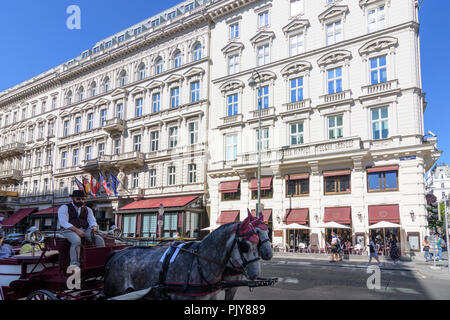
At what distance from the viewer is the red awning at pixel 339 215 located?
24.8 meters

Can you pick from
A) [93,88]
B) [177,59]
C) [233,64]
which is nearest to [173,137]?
[177,59]

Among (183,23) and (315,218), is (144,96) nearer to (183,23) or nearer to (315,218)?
(183,23)

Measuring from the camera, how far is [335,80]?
2758 cm

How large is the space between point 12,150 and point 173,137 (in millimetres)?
30478

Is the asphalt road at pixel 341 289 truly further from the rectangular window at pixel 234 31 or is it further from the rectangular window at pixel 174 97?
the rectangular window at pixel 234 31

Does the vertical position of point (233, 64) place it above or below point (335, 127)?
above

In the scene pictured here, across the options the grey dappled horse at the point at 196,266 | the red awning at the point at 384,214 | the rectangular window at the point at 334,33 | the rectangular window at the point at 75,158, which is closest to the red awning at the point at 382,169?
the red awning at the point at 384,214

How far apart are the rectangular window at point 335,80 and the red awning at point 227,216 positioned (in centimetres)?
1269

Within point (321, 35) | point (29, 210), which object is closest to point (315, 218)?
point (321, 35)

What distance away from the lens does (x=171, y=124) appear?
35.9 meters

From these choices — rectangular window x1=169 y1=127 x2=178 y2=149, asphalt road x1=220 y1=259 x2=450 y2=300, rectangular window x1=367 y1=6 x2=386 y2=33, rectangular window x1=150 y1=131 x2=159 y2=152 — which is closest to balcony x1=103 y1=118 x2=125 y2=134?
rectangular window x1=150 y1=131 x2=159 y2=152

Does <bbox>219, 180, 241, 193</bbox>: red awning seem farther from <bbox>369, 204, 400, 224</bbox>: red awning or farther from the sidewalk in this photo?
<bbox>369, 204, 400, 224</bbox>: red awning

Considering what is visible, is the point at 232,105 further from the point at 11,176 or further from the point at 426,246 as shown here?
the point at 11,176
